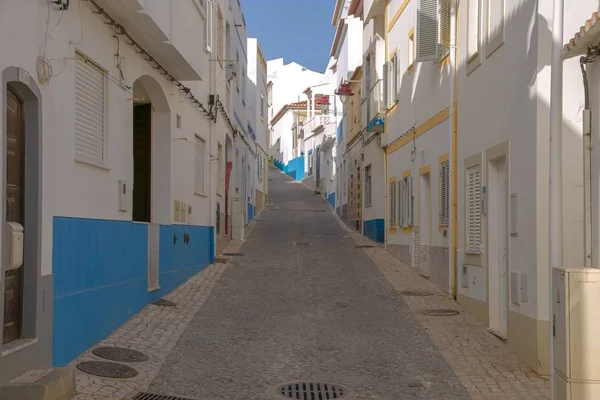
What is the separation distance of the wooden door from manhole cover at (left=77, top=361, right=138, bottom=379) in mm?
958

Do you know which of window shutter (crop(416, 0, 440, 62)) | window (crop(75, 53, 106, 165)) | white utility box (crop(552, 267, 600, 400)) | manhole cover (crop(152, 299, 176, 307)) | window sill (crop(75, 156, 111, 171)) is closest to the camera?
white utility box (crop(552, 267, 600, 400))

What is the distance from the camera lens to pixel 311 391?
719cm

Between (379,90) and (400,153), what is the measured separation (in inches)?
120

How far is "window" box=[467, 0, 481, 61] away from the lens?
35.1 feet

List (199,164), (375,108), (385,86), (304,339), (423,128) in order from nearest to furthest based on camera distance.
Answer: (304,339)
(423,128)
(199,164)
(385,86)
(375,108)

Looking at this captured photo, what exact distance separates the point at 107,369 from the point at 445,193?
7.18m

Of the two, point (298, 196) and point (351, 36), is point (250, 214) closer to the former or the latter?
point (351, 36)

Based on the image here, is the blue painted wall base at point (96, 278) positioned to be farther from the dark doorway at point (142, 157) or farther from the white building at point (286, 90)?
the white building at point (286, 90)

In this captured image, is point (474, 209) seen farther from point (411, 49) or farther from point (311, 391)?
point (411, 49)

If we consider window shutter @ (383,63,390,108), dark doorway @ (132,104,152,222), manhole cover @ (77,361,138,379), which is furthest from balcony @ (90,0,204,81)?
window shutter @ (383,63,390,108)

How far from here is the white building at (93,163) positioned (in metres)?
6.49

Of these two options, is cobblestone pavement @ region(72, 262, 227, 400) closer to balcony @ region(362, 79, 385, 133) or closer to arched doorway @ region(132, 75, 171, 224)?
arched doorway @ region(132, 75, 171, 224)

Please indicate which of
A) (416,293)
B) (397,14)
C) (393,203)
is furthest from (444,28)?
(393,203)

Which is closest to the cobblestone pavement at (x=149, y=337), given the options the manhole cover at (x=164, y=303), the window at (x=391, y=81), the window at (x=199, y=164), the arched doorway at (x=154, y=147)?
the manhole cover at (x=164, y=303)
